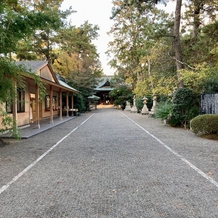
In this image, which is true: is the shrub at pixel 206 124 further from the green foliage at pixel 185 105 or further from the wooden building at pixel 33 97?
the wooden building at pixel 33 97

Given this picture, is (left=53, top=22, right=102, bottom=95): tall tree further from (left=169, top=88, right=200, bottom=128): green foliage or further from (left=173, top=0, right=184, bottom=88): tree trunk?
(left=169, top=88, right=200, bottom=128): green foliage

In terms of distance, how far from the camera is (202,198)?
314 cm

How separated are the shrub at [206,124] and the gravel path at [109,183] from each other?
2.05 metres

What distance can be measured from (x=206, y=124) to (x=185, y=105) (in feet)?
10.4

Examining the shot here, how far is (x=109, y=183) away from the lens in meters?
3.79

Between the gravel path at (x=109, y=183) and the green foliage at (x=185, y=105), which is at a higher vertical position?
the green foliage at (x=185, y=105)

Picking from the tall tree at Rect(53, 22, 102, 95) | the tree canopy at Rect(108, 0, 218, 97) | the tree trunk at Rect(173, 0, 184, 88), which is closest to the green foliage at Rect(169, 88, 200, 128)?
the tree canopy at Rect(108, 0, 218, 97)

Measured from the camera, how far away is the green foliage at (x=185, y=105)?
11.6 m

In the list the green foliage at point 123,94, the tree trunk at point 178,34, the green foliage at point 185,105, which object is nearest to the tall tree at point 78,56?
the green foliage at point 123,94

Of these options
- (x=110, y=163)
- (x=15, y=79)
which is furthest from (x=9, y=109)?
(x=110, y=163)

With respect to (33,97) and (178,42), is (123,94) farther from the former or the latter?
(178,42)

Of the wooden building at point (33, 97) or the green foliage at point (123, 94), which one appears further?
the green foliage at point (123, 94)

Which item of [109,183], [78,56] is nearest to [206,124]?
[109,183]

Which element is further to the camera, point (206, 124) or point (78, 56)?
point (78, 56)
